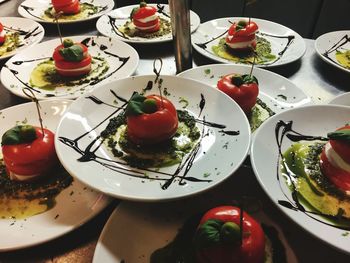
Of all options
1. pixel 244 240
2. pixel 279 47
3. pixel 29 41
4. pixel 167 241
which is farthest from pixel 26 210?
pixel 279 47

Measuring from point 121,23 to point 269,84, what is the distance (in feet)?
3.63

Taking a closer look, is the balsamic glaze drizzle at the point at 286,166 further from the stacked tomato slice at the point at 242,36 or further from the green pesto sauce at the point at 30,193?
the stacked tomato slice at the point at 242,36

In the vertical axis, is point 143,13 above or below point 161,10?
above

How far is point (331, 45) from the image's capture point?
1.80 metres

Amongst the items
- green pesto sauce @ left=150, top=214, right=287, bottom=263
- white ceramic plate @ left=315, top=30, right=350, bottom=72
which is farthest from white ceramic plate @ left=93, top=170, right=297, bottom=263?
white ceramic plate @ left=315, top=30, right=350, bottom=72

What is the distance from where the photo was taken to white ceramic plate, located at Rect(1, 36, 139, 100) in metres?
1.45

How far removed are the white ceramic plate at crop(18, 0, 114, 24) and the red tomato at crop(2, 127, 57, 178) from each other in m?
1.29

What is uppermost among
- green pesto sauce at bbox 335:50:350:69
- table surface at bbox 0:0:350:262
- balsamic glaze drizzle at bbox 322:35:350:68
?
balsamic glaze drizzle at bbox 322:35:350:68

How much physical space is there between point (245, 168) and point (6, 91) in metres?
1.18

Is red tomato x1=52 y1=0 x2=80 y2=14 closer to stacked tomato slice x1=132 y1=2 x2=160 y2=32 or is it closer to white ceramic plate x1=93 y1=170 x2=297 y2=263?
stacked tomato slice x1=132 y1=2 x2=160 y2=32

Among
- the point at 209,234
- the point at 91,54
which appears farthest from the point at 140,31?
the point at 209,234

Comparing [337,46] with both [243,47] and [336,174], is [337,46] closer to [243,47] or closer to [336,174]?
[243,47]

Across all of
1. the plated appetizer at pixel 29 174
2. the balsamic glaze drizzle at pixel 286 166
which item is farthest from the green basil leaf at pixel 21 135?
the balsamic glaze drizzle at pixel 286 166

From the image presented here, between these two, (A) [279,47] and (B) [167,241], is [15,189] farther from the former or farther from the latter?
(A) [279,47]
